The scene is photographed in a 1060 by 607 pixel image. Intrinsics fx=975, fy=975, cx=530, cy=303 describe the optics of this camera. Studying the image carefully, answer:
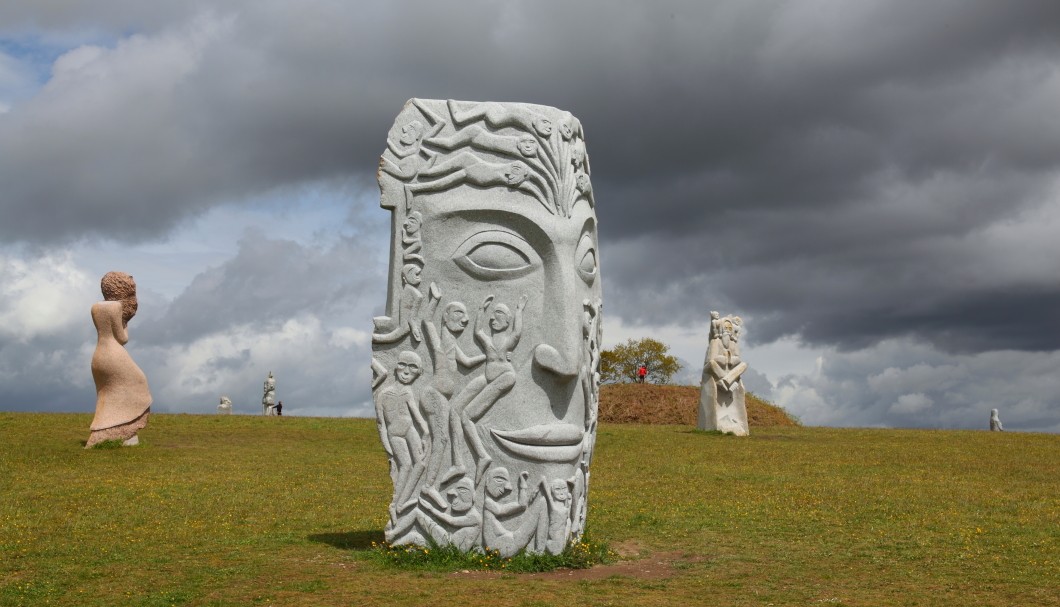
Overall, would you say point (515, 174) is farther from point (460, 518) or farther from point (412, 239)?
point (460, 518)

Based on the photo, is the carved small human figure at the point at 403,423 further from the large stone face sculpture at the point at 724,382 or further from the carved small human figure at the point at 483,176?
the large stone face sculpture at the point at 724,382

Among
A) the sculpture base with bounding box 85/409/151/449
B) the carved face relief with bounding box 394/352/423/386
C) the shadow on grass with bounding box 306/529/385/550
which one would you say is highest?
the carved face relief with bounding box 394/352/423/386

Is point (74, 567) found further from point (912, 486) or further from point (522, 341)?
point (912, 486)

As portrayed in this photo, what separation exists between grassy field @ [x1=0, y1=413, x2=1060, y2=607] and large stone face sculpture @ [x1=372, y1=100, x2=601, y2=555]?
698mm

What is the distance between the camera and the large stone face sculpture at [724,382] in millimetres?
26422

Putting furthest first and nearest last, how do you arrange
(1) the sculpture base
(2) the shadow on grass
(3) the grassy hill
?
(3) the grassy hill, (1) the sculpture base, (2) the shadow on grass

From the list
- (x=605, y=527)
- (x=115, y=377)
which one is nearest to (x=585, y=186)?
(x=605, y=527)

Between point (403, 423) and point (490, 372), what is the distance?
1050mm

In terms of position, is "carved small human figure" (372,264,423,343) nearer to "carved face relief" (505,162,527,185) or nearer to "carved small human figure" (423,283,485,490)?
"carved small human figure" (423,283,485,490)

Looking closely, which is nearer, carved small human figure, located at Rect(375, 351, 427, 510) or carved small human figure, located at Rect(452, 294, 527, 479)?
carved small human figure, located at Rect(452, 294, 527, 479)

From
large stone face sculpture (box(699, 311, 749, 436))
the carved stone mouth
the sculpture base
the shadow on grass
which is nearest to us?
the carved stone mouth

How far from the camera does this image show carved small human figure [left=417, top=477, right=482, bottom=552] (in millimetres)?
9547

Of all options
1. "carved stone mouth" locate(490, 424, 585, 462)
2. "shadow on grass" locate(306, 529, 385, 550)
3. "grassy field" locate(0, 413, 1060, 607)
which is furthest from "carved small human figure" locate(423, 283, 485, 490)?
"shadow on grass" locate(306, 529, 385, 550)

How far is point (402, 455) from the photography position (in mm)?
9727
